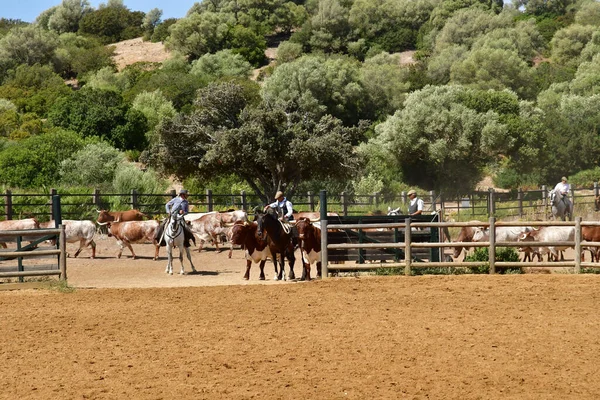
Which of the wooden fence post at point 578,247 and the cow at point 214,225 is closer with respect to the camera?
the wooden fence post at point 578,247

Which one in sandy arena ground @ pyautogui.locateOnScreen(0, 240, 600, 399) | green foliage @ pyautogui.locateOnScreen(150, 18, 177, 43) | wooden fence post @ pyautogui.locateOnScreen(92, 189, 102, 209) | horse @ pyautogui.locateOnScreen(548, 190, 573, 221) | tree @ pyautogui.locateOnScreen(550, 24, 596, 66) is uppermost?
green foliage @ pyautogui.locateOnScreen(150, 18, 177, 43)

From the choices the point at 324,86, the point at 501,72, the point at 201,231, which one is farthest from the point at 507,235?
the point at 501,72

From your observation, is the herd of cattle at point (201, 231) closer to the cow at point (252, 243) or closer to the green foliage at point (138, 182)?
the cow at point (252, 243)

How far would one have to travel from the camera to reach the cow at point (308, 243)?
20766 mm

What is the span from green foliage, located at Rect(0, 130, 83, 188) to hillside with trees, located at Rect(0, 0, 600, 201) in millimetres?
A: 113

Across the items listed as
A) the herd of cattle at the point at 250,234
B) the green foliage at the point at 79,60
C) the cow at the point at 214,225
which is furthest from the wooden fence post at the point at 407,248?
the green foliage at the point at 79,60

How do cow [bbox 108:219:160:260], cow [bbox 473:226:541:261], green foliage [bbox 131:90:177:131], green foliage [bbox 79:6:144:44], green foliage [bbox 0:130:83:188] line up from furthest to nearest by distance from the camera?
green foliage [bbox 79:6:144:44] → green foliage [bbox 131:90:177:131] → green foliage [bbox 0:130:83:188] → cow [bbox 108:219:160:260] → cow [bbox 473:226:541:261]

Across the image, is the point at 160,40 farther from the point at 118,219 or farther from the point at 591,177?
the point at 118,219

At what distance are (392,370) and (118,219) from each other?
837 inches

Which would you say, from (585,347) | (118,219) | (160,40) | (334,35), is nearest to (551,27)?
(334,35)

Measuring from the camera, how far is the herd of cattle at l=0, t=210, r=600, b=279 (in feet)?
68.9

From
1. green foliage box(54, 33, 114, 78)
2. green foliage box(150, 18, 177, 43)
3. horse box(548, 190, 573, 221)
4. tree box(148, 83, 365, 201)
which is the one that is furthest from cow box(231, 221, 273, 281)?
green foliage box(150, 18, 177, 43)

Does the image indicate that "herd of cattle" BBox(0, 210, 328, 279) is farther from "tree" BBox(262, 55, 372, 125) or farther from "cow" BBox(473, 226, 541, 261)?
"tree" BBox(262, 55, 372, 125)

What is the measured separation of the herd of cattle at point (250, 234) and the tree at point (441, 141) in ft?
117
